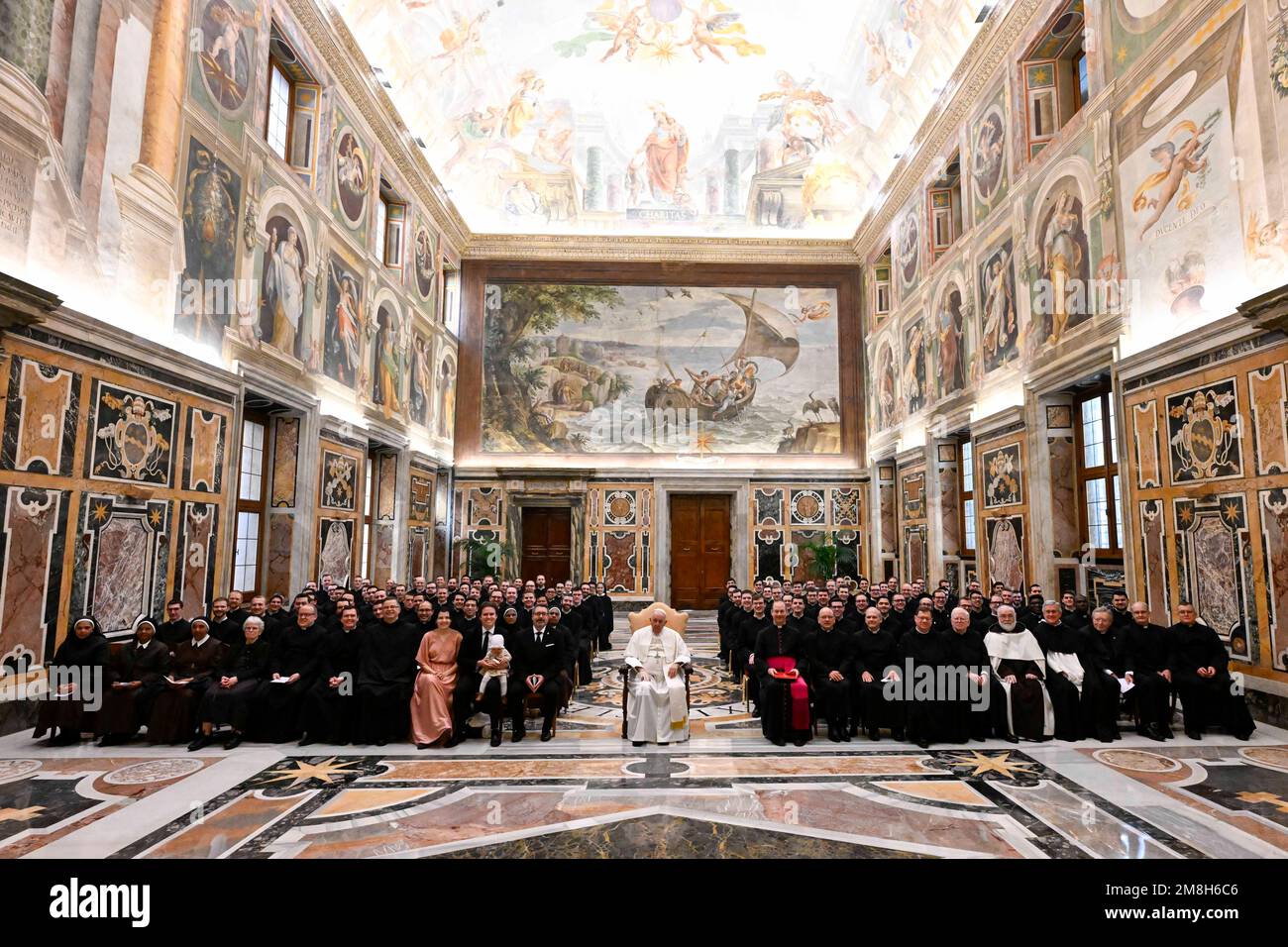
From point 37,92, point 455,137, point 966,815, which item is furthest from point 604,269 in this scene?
point 966,815

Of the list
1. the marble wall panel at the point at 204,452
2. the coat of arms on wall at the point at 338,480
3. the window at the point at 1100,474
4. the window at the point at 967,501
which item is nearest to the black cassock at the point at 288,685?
the marble wall panel at the point at 204,452

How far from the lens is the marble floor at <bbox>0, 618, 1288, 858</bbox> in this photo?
4.16 m

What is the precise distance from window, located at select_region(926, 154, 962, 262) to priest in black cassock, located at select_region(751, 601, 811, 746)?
1042 centimetres

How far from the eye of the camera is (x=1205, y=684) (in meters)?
6.68

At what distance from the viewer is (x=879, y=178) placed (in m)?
17.8

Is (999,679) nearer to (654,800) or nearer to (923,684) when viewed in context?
Result: (923,684)

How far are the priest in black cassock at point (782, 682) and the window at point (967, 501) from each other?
7.26 metres

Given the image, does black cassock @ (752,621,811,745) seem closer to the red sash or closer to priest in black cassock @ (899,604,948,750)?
the red sash

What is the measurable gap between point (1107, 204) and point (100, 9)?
11938 mm

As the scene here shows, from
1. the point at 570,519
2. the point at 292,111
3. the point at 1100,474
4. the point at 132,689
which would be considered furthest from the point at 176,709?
the point at 570,519

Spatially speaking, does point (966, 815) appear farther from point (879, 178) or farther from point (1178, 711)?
point (879, 178)

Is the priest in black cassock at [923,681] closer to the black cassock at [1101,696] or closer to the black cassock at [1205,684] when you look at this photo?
the black cassock at [1101,696]

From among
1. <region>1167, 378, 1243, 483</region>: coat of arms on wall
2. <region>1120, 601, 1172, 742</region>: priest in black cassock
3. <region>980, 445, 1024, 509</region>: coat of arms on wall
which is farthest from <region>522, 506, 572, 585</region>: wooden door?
<region>1167, 378, 1243, 483</region>: coat of arms on wall

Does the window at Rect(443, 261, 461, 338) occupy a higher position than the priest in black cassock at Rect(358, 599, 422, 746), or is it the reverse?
the window at Rect(443, 261, 461, 338)
